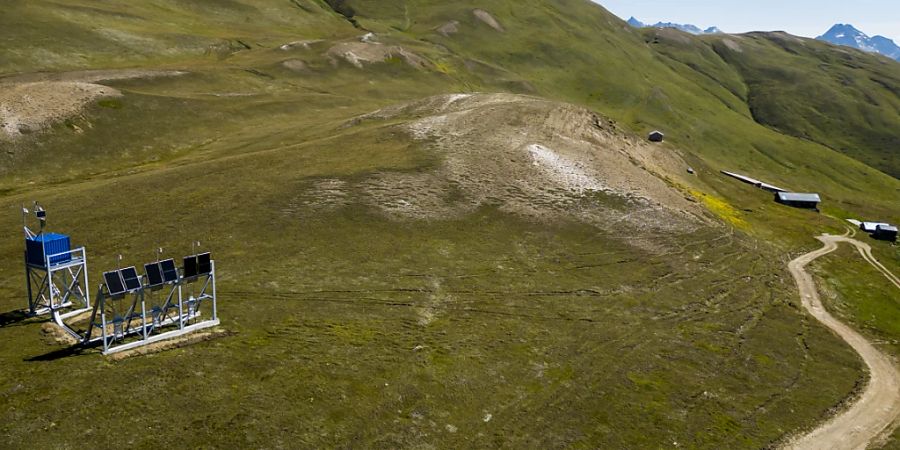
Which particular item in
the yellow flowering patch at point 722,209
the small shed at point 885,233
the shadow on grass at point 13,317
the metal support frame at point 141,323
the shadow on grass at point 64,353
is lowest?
the shadow on grass at point 13,317

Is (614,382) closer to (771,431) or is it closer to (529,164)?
(771,431)

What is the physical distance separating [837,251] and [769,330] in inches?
1773

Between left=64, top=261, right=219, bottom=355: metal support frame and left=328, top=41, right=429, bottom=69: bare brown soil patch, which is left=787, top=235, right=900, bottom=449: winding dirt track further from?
left=328, top=41, right=429, bottom=69: bare brown soil patch

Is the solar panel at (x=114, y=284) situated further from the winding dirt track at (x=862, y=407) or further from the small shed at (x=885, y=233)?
the small shed at (x=885, y=233)

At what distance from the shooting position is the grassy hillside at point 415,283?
116 feet

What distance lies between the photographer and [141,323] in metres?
41.8

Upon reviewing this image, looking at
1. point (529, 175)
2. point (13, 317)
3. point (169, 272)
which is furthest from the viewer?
point (529, 175)

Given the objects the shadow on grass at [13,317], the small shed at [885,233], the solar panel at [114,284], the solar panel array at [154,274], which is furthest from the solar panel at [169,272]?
the small shed at [885,233]

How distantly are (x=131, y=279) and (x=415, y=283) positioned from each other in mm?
24730

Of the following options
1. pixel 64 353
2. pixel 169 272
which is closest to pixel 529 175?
pixel 169 272

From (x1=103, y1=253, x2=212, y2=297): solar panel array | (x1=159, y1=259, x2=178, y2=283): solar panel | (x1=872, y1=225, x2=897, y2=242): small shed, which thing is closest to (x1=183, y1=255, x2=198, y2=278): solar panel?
(x1=103, y1=253, x2=212, y2=297): solar panel array

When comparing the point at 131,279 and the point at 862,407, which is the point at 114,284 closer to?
the point at 131,279

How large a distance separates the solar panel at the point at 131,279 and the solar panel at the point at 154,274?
2.51 ft

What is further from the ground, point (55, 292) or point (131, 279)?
point (131, 279)
